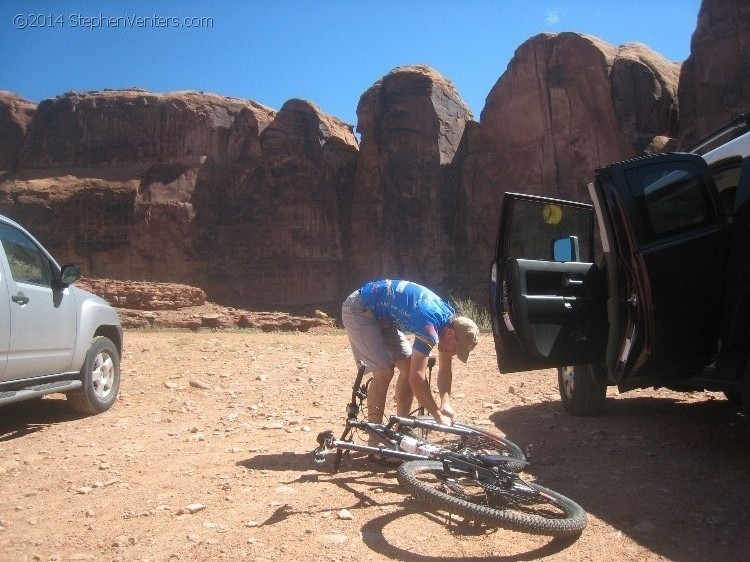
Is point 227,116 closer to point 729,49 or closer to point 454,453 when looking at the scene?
point 729,49

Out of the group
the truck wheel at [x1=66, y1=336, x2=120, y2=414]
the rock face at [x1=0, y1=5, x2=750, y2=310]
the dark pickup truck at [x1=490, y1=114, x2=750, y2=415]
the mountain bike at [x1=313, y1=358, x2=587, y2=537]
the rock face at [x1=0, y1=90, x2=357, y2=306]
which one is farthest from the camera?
the rock face at [x1=0, y1=90, x2=357, y2=306]

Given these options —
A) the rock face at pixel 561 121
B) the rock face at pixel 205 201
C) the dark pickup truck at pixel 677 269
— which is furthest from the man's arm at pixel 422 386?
the rock face at pixel 205 201

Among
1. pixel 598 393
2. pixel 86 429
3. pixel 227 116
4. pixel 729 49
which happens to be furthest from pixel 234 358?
pixel 227 116

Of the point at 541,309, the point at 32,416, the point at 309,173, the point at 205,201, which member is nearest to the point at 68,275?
the point at 32,416

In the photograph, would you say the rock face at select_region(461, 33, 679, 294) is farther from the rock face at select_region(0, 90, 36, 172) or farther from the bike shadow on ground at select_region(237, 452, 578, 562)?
the rock face at select_region(0, 90, 36, 172)

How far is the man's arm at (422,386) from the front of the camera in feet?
14.1

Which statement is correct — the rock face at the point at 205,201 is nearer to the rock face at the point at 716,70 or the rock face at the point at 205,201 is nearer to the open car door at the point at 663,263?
the rock face at the point at 716,70

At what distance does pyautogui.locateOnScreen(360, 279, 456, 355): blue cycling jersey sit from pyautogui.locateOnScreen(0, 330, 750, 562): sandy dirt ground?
3.03 ft

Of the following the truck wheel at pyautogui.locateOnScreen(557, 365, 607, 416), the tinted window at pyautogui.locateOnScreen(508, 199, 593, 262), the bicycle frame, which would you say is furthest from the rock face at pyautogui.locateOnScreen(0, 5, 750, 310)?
the bicycle frame

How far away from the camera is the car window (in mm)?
5387

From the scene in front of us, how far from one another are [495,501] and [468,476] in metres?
0.20

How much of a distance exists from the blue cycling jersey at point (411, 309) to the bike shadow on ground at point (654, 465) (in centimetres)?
110

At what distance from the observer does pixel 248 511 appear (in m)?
3.54

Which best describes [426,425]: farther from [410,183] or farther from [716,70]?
[410,183]
